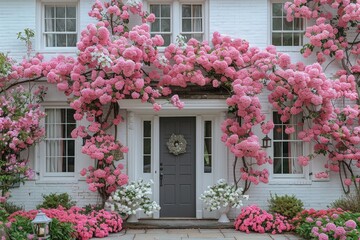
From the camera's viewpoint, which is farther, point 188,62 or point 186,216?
point 186,216

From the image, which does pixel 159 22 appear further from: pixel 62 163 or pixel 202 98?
pixel 62 163

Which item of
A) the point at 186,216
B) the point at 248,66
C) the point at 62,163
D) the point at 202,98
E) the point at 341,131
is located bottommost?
the point at 186,216

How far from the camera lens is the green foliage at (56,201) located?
435 inches

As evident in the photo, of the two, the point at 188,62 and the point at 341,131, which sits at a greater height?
the point at 188,62

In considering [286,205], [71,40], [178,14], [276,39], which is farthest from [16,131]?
[276,39]

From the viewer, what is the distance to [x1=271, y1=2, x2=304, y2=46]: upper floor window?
465 inches

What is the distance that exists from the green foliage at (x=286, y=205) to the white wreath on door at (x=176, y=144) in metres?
2.38

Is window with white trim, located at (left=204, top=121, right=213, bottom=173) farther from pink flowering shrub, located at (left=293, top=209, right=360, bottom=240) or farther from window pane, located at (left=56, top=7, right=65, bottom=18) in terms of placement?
window pane, located at (left=56, top=7, right=65, bottom=18)

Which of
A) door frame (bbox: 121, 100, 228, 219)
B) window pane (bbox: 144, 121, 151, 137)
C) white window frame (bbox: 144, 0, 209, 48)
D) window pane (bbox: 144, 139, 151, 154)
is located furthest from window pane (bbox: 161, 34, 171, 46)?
window pane (bbox: 144, 139, 151, 154)

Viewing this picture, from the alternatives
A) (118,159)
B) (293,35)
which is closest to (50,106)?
(118,159)

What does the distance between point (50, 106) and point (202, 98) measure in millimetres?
3676

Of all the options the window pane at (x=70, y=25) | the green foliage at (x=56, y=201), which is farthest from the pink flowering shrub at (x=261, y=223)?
the window pane at (x=70, y=25)

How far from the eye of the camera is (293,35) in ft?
38.9

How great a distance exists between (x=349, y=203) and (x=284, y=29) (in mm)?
4314
